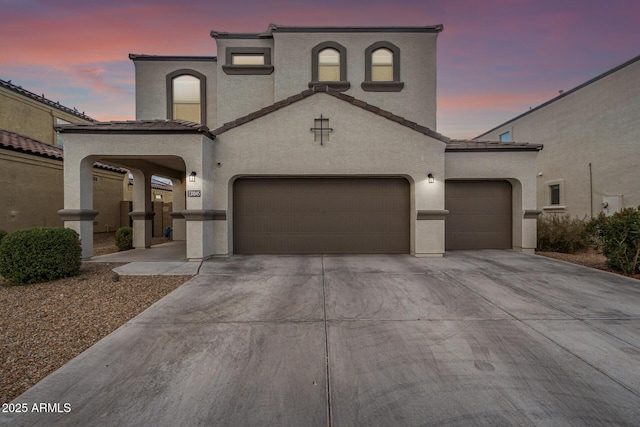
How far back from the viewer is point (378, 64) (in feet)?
43.0

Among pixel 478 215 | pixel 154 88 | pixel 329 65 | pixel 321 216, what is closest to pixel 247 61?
pixel 329 65

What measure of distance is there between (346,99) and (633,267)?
885cm

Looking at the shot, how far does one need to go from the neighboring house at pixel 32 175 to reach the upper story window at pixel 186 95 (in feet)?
17.1

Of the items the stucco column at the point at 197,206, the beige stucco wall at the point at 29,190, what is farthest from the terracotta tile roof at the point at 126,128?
the beige stucco wall at the point at 29,190

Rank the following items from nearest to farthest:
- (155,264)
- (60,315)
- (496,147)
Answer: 1. (60,315)
2. (155,264)
3. (496,147)

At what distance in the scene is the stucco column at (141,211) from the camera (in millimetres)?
11805

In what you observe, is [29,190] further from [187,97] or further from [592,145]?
[592,145]

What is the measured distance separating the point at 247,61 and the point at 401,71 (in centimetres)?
717

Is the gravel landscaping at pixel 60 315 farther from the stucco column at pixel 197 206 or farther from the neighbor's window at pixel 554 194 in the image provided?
the neighbor's window at pixel 554 194

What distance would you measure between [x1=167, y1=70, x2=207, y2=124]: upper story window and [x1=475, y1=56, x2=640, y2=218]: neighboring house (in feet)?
60.1

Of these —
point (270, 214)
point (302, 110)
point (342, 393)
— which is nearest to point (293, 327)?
point (342, 393)

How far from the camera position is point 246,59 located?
43.5ft

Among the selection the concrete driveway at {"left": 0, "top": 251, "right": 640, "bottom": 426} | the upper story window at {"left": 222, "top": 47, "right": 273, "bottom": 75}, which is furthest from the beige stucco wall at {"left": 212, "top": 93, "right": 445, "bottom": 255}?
the upper story window at {"left": 222, "top": 47, "right": 273, "bottom": 75}

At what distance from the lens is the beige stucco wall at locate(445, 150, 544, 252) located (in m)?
10.3
